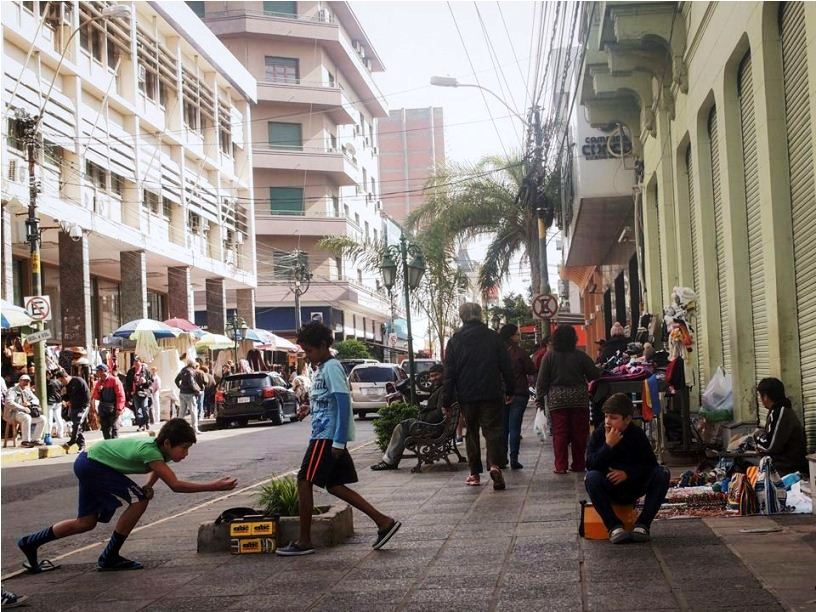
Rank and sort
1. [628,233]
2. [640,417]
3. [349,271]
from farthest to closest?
[349,271]
[628,233]
[640,417]

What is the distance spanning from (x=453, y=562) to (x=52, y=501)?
28.5 feet

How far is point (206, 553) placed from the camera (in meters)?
8.73

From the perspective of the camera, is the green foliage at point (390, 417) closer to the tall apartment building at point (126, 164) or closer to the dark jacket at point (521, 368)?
the dark jacket at point (521, 368)

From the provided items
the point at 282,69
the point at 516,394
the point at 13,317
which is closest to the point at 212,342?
the point at 13,317

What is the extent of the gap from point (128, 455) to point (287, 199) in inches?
Answer: 2343

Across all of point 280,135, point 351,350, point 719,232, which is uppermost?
point 280,135

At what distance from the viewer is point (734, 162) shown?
13.4m

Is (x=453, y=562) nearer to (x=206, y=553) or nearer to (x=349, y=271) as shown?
(x=206, y=553)

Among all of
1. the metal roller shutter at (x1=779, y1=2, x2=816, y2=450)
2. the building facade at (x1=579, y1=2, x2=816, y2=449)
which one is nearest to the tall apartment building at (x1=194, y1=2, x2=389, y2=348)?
the building facade at (x1=579, y1=2, x2=816, y2=449)

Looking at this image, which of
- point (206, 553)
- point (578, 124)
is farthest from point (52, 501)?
point (578, 124)

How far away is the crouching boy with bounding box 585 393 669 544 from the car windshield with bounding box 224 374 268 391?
2552cm

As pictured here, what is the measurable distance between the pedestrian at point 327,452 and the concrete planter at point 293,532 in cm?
14

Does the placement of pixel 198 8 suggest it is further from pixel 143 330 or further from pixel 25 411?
pixel 25 411

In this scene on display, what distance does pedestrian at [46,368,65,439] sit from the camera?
27.2 m
